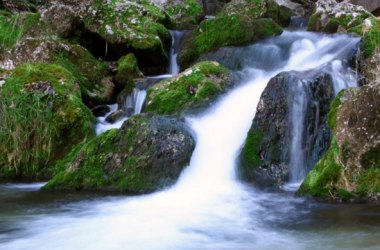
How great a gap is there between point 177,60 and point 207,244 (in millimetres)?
7717

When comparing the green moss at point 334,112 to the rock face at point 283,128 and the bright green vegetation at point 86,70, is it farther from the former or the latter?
the bright green vegetation at point 86,70

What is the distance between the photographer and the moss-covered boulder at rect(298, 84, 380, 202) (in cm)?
569

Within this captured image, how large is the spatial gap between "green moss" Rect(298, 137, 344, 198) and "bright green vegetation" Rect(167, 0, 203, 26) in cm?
966

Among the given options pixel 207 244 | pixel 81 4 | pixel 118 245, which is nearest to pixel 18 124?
pixel 118 245

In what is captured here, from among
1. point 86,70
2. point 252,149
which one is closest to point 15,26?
point 86,70

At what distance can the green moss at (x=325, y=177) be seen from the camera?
5840 millimetres

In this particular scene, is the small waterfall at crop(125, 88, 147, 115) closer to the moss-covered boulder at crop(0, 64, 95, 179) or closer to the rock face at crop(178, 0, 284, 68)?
the moss-covered boulder at crop(0, 64, 95, 179)

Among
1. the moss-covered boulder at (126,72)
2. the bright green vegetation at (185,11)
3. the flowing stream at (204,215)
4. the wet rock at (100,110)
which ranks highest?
the bright green vegetation at (185,11)

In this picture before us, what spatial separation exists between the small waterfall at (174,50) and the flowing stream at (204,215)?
3.53 metres

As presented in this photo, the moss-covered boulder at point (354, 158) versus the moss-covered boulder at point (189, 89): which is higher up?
the moss-covered boulder at point (189, 89)

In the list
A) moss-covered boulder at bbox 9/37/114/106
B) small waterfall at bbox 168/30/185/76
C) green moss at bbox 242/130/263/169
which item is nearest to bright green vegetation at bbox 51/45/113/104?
moss-covered boulder at bbox 9/37/114/106

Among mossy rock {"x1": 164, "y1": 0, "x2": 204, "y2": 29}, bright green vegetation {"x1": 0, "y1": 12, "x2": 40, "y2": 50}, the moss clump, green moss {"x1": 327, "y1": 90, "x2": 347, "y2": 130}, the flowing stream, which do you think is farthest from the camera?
mossy rock {"x1": 164, "y1": 0, "x2": 204, "y2": 29}

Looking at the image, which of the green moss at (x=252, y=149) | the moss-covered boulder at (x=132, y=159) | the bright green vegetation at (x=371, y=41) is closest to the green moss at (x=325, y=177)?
the green moss at (x=252, y=149)

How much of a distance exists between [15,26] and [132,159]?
6558 mm
